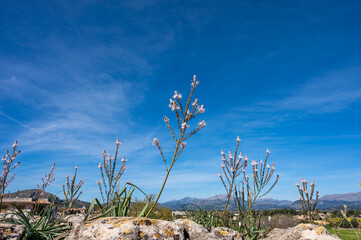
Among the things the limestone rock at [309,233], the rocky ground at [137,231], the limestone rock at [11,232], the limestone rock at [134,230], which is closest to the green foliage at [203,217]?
the limestone rock at [309,233]

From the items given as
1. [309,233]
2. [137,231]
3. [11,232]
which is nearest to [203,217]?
[309,233]

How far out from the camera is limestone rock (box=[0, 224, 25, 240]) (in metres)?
2.98

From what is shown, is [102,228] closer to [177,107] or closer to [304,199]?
[177,107]

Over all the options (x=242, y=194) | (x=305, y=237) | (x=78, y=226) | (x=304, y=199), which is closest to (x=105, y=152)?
(x=78, y=226)

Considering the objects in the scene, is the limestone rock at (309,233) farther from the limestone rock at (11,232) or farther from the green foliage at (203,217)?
the limestone rock at (11,232)

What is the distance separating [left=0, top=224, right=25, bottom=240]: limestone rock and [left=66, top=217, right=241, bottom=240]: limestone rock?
1.16m

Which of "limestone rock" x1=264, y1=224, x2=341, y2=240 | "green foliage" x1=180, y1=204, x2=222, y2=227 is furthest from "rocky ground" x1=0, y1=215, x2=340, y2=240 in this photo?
"green foliage" x1=180, y1=204, x2=222, y2=227

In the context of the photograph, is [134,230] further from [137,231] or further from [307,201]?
[307,201]

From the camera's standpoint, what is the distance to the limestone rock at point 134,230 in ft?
7.36

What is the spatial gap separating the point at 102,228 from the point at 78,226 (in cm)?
35

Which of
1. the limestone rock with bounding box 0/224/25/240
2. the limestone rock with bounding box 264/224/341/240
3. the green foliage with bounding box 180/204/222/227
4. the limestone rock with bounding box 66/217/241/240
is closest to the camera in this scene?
the limestone rock with bounding box 66/217/241/240

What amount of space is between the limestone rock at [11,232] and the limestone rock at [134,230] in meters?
1.16

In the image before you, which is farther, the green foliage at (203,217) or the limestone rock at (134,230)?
the green foliage at (203,217)

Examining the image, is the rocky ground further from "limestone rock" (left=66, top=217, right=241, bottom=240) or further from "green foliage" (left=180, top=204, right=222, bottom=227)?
"green foliage" (left=180, top=204, right=222, bottom=227)
